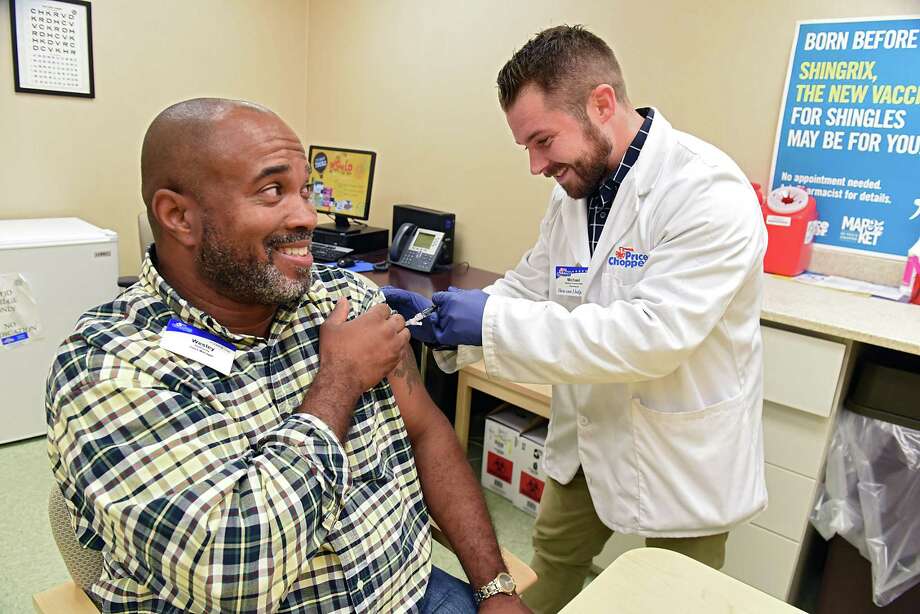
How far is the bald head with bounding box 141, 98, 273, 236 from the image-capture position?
1073mm

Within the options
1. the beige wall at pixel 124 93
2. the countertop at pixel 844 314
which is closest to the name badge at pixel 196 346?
the countertop at pixel 844 314

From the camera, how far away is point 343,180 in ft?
10.0

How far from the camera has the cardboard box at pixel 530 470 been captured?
2.41 meters

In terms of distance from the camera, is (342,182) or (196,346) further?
(342,182)

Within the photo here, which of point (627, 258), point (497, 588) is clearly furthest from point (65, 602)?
point (627, 258)

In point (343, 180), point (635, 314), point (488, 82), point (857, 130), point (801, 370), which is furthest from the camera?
point (343, 180)

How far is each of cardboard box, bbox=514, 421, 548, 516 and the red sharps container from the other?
975mm

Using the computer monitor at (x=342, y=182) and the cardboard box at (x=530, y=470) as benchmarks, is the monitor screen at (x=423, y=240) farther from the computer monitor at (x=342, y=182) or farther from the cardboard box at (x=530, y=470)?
the cardboard box at (x=530, y=470)

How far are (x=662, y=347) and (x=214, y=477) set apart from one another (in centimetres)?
78

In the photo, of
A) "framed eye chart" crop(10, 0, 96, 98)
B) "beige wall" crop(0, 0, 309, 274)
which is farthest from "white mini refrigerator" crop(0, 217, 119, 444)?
"framed eye chart" crop(10, 0, 96, 98)

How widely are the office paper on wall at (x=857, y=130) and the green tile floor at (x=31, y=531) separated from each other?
4.70 feet

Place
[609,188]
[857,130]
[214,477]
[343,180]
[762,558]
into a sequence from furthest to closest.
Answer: [343,180] → [857,130] → [762,558] → [609,188] → [214,477]

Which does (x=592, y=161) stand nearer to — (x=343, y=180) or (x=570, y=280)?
(x=570, y=280)

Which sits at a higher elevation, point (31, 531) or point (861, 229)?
point (861, 229)
